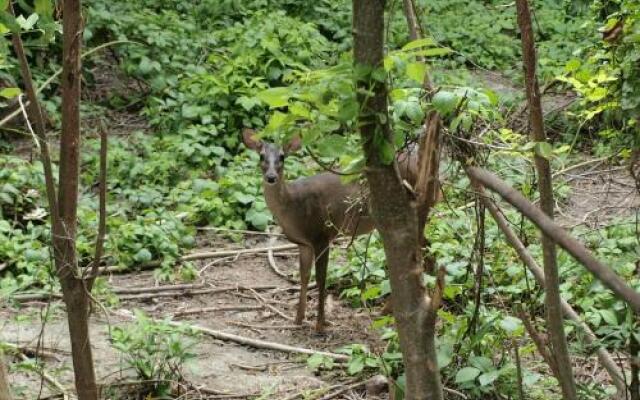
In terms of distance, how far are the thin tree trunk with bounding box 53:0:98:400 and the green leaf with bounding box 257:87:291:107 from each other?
1.09m

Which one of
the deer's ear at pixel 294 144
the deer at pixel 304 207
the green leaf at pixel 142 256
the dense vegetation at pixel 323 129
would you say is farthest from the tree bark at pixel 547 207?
the green leaf at pixel 142 256

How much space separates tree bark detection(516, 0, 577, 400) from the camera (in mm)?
3170

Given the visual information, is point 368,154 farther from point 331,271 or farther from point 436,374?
point 331,271

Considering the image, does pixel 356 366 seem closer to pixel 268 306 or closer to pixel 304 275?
pixel 304 275

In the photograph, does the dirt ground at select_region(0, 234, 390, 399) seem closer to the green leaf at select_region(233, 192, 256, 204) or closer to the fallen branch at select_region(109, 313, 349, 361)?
the fallen branch at select_region(109, 313, 349, 361)

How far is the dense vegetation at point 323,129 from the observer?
121 inches

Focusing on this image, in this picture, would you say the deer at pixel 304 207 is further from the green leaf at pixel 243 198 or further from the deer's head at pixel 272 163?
the green leaf at pixel 243 198

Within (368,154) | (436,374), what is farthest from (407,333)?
(368,154)

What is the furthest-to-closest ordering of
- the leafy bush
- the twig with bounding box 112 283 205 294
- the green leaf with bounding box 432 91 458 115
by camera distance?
the twig with bounding box 112 283 205 294 < the leafy bush < the green leaf with bounding box 432 91 458 115

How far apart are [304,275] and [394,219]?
4727mm

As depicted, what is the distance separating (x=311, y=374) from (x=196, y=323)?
1232 millimetres

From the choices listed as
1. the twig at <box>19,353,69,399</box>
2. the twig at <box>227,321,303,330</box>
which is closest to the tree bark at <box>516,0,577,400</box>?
the twig at <box>19,353,69,399</box>

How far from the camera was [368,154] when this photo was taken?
2.30 m

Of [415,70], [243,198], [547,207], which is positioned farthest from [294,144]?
[415,70]
